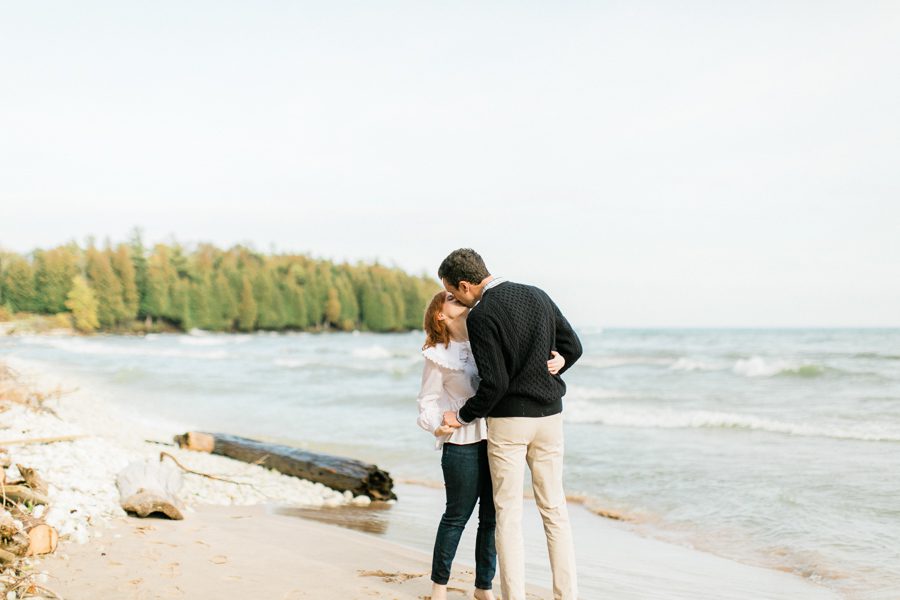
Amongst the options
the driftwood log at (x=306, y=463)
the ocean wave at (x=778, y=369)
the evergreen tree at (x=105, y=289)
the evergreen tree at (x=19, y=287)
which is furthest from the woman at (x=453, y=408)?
the evergreen tree at (x=19, y=287)

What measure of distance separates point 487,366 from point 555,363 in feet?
1.34

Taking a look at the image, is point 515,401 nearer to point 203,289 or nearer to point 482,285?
point 482,285

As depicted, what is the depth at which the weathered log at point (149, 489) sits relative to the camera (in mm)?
4930

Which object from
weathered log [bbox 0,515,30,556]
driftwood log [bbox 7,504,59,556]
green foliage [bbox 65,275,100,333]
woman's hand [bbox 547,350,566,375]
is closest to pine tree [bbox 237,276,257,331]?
green foliage [bbox 65,275,100,333]

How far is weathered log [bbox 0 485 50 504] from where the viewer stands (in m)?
4.21

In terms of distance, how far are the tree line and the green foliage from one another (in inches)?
3.5

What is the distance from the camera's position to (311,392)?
720 inches

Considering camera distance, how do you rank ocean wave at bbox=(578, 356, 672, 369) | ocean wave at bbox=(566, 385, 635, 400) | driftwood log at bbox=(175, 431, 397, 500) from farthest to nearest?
1. ocean wave at bbox=(578, 356, 672, 369)
2. ocean wave at bbox=(566, 385, 635, 400)
3. driftwood log at bbox=(175, 431, 397, 500)

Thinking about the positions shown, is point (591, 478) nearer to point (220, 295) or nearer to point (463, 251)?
point (463, 251)

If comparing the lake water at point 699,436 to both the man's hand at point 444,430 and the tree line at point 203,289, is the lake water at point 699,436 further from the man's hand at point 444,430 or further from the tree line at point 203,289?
the tree line at point 203,289

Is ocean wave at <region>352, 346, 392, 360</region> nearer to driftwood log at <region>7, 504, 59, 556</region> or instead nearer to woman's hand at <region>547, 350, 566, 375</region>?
driftwood log at <region>7, 504, 59, 556</region>

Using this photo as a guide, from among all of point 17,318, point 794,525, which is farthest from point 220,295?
point 794,525

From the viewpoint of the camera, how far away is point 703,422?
41.7 ft

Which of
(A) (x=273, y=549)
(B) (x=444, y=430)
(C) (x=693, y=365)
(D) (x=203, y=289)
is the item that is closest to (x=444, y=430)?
(B) (x=444, y=430)
